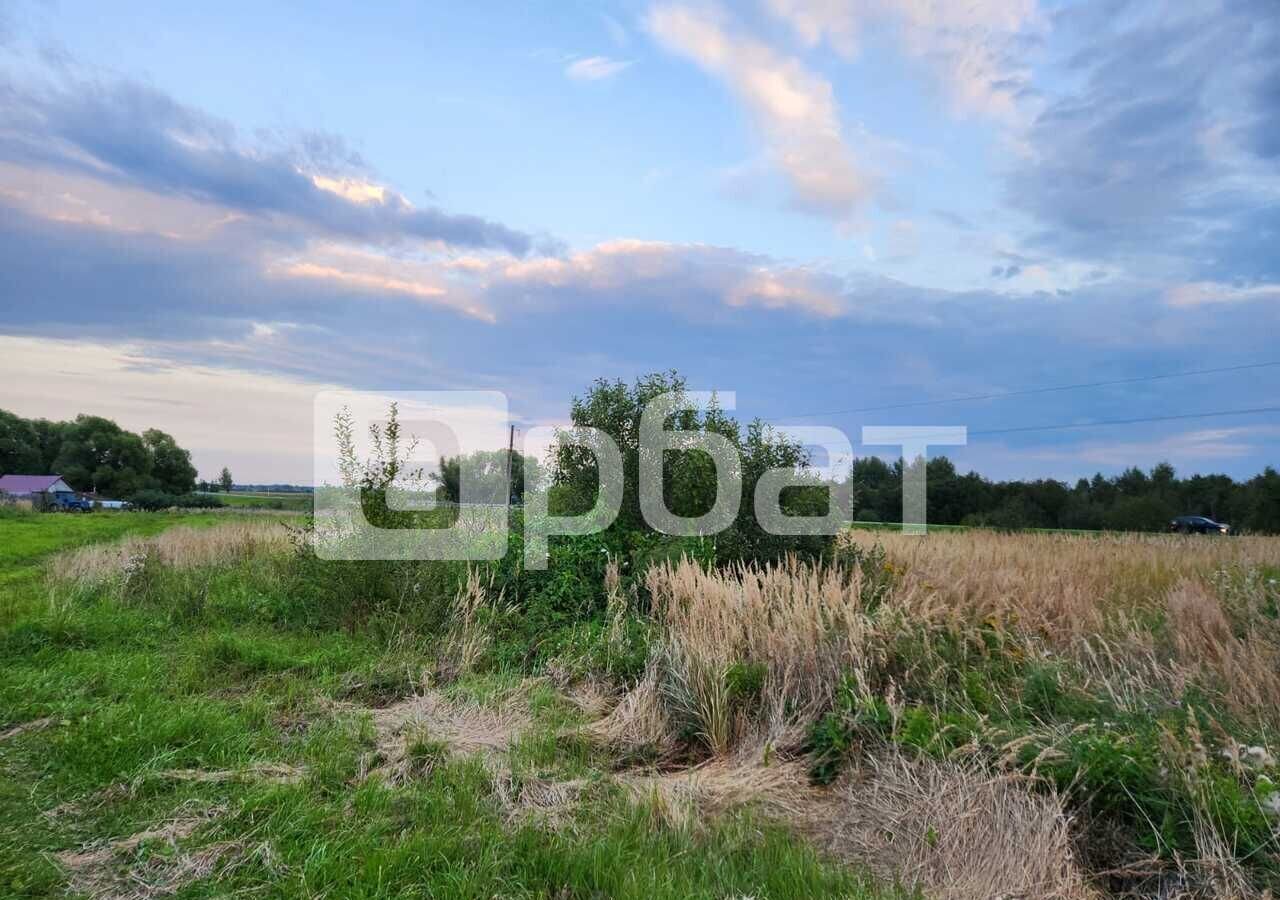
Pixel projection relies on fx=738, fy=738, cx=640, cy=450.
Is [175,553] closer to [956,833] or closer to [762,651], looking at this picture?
[762,651]

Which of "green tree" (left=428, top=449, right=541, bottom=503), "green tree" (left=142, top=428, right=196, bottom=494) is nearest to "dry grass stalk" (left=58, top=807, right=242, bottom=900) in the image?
"green tree" (left=428, top=449, right=541, bottom=503)

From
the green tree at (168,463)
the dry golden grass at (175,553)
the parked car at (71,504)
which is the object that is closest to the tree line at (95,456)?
the green tree at (168,463)

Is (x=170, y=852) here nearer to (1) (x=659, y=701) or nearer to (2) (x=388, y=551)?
(1) (x=659, y=701)

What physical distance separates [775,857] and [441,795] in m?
1.59

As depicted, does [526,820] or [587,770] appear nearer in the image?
[526,820]

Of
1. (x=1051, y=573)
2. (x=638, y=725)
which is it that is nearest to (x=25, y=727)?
(x=638, y=725)

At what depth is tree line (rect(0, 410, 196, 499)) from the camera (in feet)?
187

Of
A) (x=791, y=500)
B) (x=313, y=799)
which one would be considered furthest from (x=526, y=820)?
(x=791, y=500)

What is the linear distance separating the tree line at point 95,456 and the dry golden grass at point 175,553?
1965 inches

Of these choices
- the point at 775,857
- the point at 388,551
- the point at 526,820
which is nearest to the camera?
the point at 775,857

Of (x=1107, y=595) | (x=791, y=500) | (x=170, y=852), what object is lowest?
(x=170, y=852)

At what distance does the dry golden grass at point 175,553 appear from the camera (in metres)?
9.48

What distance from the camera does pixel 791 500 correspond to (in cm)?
873

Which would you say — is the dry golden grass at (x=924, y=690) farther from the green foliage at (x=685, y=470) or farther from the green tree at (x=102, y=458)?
the green tree at (x=102, y=458)
